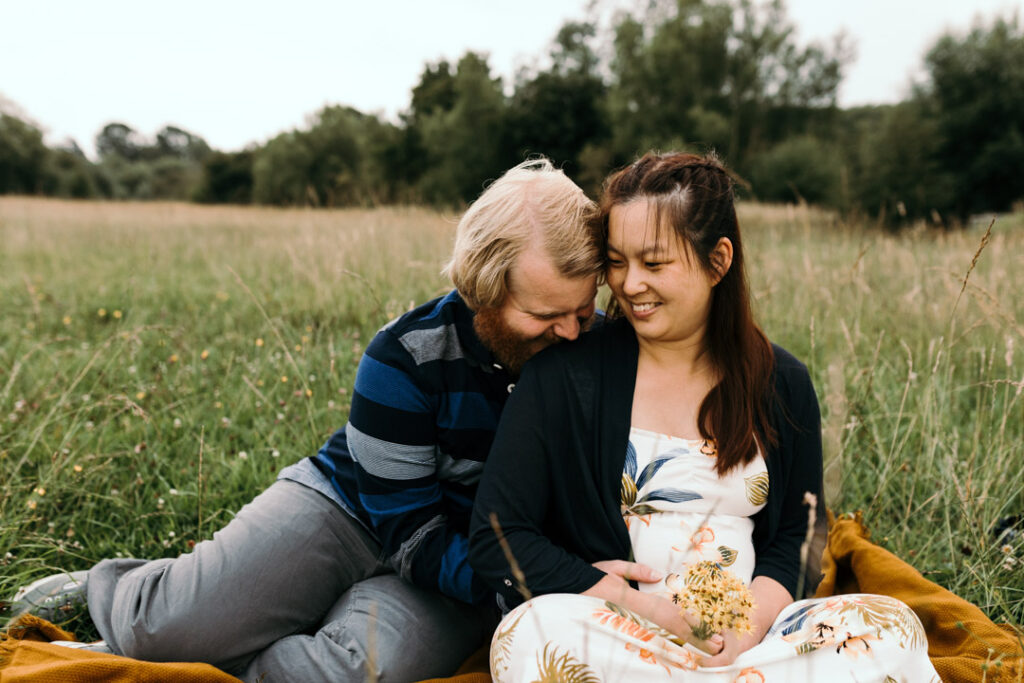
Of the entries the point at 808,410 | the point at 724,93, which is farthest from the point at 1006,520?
the point at 724,93

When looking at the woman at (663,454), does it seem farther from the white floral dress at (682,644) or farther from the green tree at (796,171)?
the green tree at (796,171)

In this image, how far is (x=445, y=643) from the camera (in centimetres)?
216

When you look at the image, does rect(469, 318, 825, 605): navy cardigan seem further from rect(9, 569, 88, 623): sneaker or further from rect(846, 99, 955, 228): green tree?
rect(846, 99, 955, 228): green tree

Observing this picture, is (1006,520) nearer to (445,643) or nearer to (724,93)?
(445,643)

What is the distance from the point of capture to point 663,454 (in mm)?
1902

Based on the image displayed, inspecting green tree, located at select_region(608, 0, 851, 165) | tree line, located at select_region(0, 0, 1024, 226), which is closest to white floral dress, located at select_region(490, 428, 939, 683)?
tree line, located at select_region(0, 0, 1024, 226)

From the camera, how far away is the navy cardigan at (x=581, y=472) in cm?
182

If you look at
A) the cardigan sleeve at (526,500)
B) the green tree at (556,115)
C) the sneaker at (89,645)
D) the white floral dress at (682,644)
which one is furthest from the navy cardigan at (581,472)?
the green tree at (556,115)

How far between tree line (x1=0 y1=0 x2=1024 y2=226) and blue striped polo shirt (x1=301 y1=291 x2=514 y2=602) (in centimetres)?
1746

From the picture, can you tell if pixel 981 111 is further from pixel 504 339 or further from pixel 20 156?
pixel 20 156

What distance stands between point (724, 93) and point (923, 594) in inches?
1371

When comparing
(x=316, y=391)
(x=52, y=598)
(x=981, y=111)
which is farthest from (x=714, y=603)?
(x=981, y=111)

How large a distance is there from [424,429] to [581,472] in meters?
0.51

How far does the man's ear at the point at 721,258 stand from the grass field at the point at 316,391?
0.44 m
